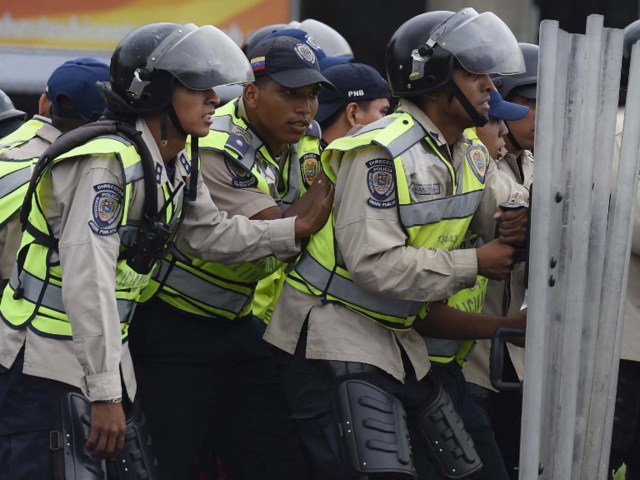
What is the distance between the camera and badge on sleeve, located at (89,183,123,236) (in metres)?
3.87

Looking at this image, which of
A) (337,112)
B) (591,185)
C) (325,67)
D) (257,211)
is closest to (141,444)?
(257,211)

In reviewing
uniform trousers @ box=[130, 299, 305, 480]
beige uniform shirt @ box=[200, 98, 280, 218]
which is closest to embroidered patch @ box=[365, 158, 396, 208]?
beige uniform shirt @ box=[200, 98, 280, 218]

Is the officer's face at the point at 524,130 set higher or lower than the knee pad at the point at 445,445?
higher

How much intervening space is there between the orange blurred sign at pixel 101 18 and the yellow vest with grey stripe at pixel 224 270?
174 inches

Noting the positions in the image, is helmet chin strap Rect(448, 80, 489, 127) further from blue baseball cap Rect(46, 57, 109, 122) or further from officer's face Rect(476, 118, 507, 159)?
blue baseball cap Rect(46, 57, 109, 122)

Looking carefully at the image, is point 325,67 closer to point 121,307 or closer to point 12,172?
point 12,172

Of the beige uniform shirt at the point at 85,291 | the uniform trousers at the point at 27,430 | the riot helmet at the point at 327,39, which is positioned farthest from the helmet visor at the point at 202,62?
the riot helmet at the point at 327,39

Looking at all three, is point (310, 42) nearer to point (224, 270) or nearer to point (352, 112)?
point (352, 112)

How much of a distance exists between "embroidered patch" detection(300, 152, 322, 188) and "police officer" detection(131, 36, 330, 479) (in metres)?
0.06

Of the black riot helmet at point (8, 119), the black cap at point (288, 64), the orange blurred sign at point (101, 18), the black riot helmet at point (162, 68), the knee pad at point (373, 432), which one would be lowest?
the knee pad at point (373, 432)

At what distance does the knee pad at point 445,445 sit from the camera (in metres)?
4.41

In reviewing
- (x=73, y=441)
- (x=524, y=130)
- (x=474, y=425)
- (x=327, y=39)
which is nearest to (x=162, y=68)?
(x=73, y=441)

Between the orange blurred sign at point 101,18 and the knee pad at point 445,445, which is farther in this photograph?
the orange blurred sign at point 101,18

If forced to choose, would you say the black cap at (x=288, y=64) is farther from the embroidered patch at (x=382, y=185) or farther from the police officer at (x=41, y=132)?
the embroidered patch at (x=382, y=185)
